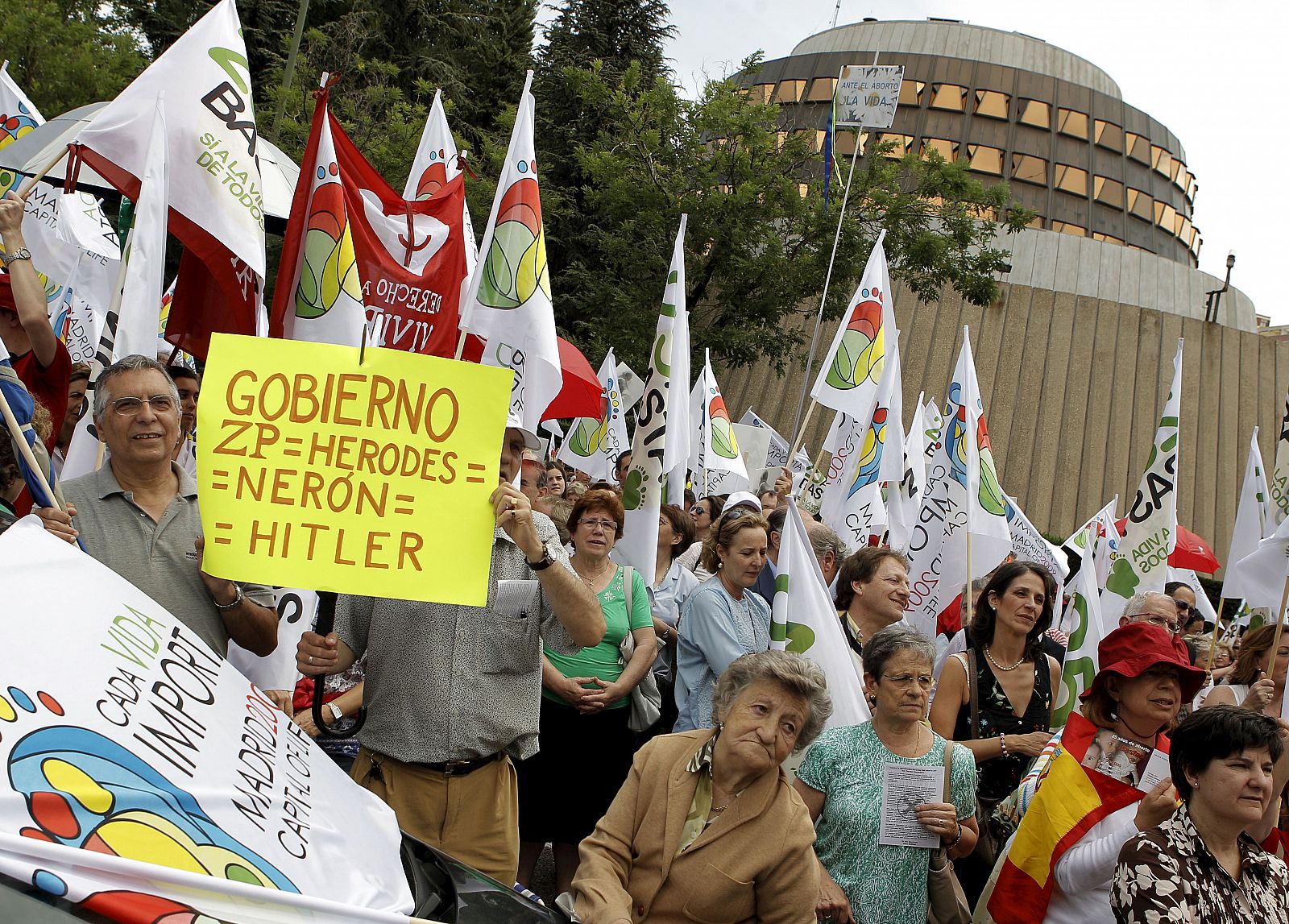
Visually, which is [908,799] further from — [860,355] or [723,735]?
[860,355]

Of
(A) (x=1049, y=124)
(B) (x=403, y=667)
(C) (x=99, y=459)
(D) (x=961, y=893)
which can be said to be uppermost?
(A) (x=1049, y=124)

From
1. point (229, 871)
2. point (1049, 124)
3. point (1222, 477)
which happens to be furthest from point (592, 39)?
point (229, 871)

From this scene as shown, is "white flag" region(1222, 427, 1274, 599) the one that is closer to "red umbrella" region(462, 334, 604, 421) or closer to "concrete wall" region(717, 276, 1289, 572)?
"red umbrella" region(462, 334, 604, 421)

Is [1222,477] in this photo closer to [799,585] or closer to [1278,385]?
[1278,385]

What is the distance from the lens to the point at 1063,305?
87.4 feet

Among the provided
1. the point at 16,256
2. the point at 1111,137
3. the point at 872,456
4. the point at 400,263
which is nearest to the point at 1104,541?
the point at 872,456

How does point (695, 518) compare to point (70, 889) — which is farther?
point (695, 518)

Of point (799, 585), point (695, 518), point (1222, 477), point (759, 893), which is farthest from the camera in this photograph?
point (1222, 477)

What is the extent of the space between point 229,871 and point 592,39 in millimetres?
28544

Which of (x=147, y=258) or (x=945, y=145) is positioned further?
(x=945, y=145)

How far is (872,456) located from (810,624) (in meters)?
4.63

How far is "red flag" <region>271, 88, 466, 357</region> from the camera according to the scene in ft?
21.3

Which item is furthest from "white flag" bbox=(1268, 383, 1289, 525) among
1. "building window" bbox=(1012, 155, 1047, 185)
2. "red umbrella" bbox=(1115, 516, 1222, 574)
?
"building window" bbox=(1012, 155, 1047, 185)

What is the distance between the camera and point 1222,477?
25172mm
